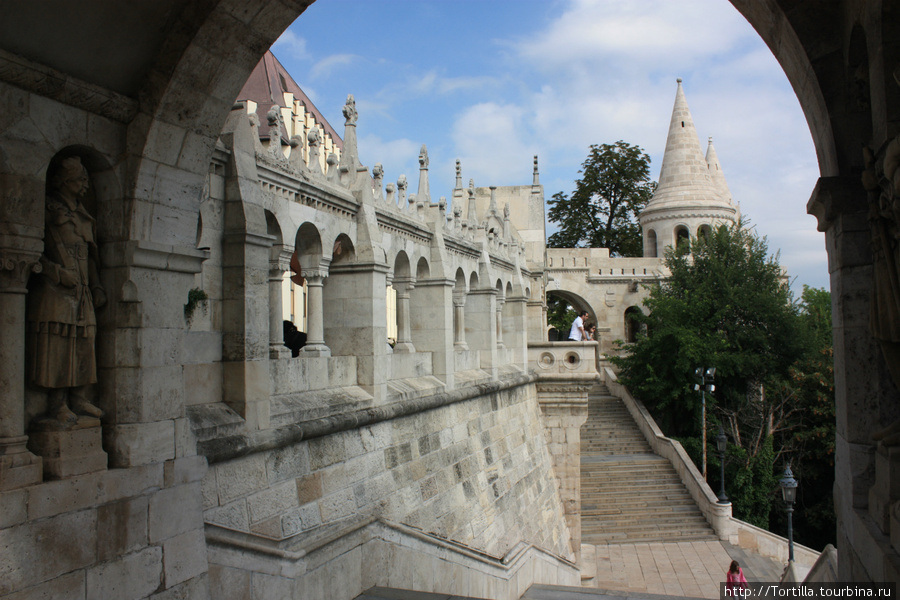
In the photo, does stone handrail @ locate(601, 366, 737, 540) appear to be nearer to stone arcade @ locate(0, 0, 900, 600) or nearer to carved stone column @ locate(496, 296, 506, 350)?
carved stone column @ locate(496, 296, 506, 350)

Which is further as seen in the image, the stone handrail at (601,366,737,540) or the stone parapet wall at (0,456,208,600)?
the stone handrail at (601,366,737,540)

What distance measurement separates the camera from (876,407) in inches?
195

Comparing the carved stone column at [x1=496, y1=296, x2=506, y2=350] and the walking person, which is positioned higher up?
the carved stone column at [x1=496, y1=296, x2=506, y2=350]

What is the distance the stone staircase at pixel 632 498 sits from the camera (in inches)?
740

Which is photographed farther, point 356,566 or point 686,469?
point 686,469

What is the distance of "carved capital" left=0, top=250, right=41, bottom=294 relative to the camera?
11.4 feet

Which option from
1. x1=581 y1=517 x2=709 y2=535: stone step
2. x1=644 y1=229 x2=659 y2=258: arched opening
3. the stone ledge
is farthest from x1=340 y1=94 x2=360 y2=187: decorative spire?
x1=644 y1=229 x2=659 y2=258: arched opening

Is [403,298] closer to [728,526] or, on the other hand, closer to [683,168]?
[728,526]

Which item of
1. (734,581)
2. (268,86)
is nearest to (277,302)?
(734,581)

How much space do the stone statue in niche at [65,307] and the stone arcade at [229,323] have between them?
28mm

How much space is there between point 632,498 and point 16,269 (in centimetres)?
1896

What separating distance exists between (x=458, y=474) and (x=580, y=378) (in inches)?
268

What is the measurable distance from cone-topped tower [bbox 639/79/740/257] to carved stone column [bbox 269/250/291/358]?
29900mm

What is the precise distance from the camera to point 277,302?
731cm
